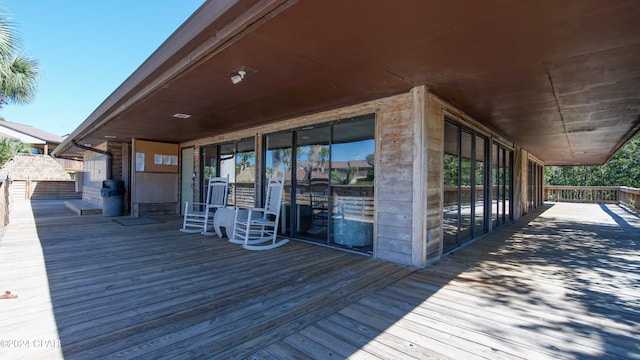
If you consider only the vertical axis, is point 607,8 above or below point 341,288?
above

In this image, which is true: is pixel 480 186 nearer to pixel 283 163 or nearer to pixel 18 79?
pixel 283 163

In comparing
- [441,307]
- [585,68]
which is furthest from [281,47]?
[585,68]

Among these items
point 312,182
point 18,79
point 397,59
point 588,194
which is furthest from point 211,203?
point 588,194

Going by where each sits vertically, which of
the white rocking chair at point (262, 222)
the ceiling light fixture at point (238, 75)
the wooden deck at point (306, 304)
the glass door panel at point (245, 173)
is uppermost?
the ceiling light fixture at point (238, 75)

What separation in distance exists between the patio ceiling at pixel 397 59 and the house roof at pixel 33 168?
14.4m

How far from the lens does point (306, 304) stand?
232 cm

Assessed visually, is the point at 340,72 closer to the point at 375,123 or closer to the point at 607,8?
the point at 375,123

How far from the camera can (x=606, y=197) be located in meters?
13.7

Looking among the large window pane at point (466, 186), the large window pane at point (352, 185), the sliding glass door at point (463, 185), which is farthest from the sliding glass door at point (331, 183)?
the large window pane at point (466, 186)

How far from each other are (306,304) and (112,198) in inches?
290

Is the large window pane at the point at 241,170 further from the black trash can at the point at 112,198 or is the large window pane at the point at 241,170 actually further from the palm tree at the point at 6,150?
the palm tree at the point at 6,150

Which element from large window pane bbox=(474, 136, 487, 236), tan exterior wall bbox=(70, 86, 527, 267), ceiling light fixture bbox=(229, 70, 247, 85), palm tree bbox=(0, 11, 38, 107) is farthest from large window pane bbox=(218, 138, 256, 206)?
palm tree bbox=(0, 11, 38, 107)

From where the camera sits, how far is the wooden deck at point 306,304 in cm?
174

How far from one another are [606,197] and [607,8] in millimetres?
16852
